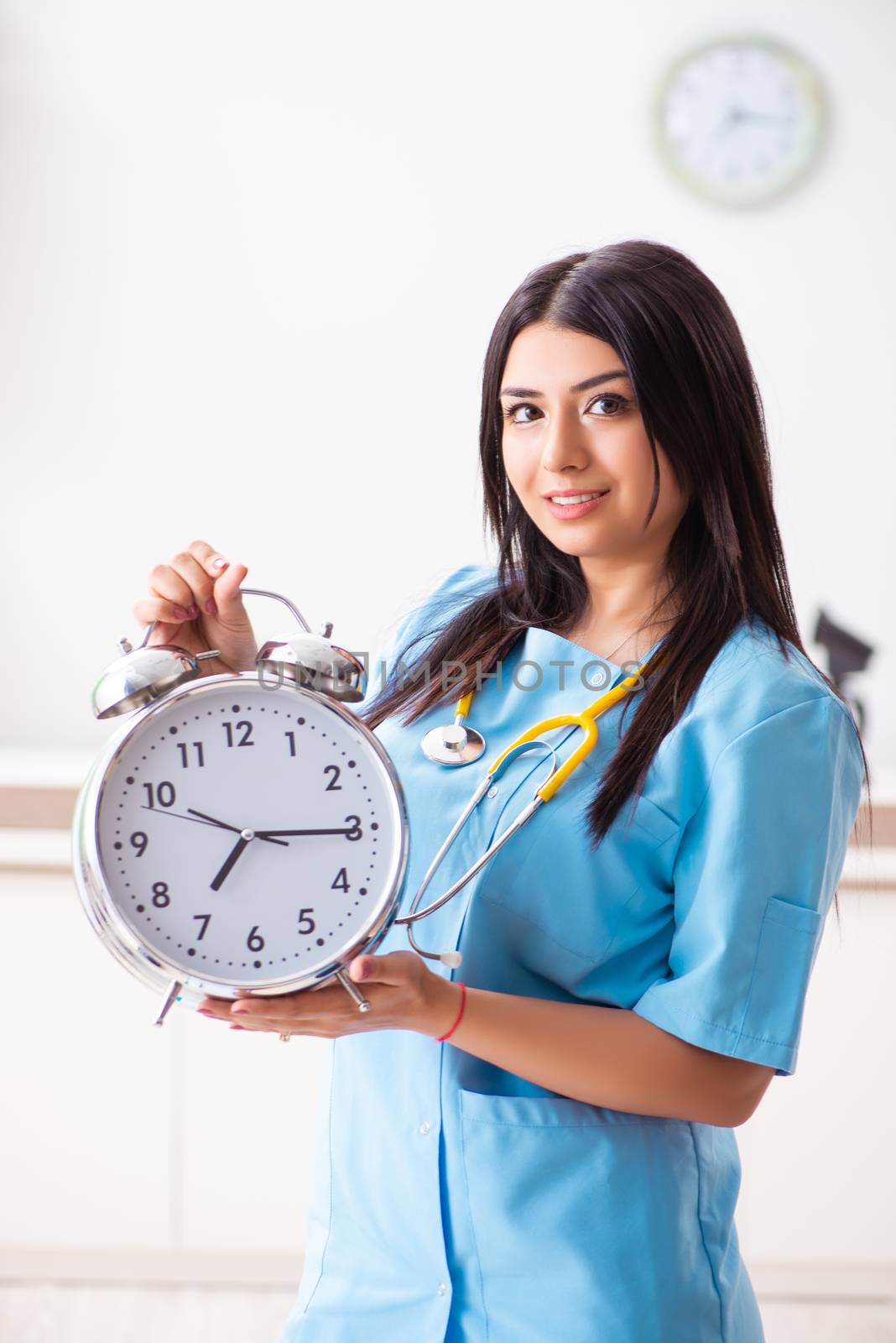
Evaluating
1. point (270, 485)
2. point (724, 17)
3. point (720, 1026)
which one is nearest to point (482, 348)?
point (270, 485)

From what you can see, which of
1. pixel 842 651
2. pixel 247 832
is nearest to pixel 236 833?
pixel 247 832

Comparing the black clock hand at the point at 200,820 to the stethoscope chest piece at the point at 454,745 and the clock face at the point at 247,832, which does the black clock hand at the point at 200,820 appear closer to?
the clock face at the point at 247,832

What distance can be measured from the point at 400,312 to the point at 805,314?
84cm

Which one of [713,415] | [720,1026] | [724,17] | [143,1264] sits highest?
[724,17]

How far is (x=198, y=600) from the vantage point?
1.03 m

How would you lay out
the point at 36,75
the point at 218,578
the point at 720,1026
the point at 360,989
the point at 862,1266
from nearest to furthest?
1. the point at 360,989
2. the point at 720,1026
3. the point at 218,578
4. the point at 862,1266
5. the point at 36,75

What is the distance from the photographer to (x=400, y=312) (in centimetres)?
256

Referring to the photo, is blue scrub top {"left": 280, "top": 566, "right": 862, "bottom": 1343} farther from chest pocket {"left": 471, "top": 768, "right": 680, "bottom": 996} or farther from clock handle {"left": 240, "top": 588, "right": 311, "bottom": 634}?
clock handle {"left": 240, "top": 588, "right": 311, "bottom": 634}

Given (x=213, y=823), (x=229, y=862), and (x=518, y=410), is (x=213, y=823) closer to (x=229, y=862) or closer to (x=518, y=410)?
(x=229, y=862)

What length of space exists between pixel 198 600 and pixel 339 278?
170cm

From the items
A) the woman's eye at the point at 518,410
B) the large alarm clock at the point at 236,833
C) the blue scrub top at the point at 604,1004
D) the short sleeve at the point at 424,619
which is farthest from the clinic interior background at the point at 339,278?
the large alarm clock at the point at 236,833

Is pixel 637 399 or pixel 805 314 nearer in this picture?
pixel 637 399

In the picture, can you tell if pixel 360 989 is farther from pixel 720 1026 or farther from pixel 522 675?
pixel 522 675

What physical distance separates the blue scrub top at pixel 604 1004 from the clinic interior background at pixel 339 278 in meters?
1.50
